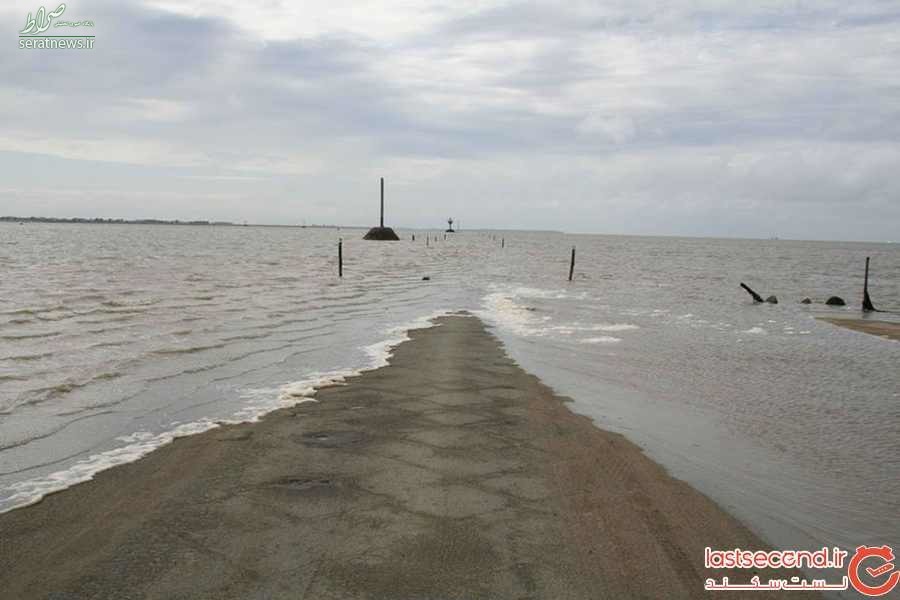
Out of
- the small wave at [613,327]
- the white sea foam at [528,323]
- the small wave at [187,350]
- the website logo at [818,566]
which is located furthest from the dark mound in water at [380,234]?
the website logo at [818,566]

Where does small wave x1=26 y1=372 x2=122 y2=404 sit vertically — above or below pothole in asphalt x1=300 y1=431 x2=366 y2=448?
below

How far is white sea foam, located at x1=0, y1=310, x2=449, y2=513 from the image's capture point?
220 inches

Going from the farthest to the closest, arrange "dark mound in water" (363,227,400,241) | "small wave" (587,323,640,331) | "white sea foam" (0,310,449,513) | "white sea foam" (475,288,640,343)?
"dark mound in water" (363,227,400,241) → "small wave" (587,323,640,331) → "white sea foam" (475,288,640,343) → "white sea foam" (0,310,449,513)

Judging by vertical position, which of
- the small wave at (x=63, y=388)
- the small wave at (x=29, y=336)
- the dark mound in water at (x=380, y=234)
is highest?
the dark mound in water at (x=380, y=234)

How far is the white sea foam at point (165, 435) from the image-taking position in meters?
5.58

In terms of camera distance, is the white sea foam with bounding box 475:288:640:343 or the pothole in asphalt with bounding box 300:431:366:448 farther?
the white sea foam with bounding box 475:288:640:343

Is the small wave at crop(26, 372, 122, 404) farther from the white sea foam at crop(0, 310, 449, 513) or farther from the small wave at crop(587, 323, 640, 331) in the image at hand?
the small wave at crop(587, 323, 640, 331)

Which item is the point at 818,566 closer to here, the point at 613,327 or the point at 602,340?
the point at 602,340

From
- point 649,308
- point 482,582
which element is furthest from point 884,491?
point 649,308

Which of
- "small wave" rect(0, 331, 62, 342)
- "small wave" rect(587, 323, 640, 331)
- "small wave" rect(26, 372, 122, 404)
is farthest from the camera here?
"small wave" rect(587, 323, 640, 331)

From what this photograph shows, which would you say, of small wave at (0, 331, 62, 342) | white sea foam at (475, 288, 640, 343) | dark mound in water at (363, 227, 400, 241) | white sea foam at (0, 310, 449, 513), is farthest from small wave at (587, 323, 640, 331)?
dark mound in water at (363, 227, 400, 241)

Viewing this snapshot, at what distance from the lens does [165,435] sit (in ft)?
23.8

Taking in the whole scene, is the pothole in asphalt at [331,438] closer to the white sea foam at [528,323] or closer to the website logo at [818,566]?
the website logo at [818,566]

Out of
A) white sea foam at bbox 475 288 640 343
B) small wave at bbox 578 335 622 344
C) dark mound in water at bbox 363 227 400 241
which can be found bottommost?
small wave at bbox 578 335 622 344
